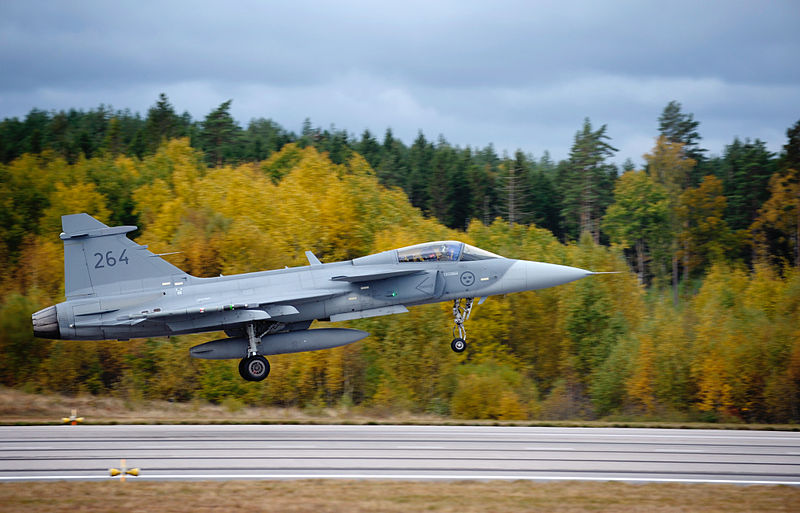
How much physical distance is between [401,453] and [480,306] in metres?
23.9

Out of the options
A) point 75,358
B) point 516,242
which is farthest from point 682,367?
point 75,358

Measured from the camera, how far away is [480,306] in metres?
41.7

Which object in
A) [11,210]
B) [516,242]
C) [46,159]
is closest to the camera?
[11,210]

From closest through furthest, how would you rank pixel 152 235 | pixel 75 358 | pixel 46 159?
1. pixel 75 358
2. pixel 152 235
3. pixel 46 159

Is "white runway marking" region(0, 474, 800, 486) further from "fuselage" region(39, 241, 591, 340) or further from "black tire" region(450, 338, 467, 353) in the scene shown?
"black tire" region(450, 338, 467, 353)

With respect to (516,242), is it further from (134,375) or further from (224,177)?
(134,375)

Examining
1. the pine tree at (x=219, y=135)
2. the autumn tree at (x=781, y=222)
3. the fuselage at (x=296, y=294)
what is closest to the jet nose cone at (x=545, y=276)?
the fuselage at (x=296, y=294)

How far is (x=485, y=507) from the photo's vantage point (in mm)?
13516

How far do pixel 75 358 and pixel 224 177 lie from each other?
76.1 feet

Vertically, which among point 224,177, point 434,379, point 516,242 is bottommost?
point 434,379

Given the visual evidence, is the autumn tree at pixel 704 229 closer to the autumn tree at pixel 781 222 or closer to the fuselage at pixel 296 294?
the autumn tree at pixel 781 222

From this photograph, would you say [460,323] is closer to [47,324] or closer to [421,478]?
[421,478]

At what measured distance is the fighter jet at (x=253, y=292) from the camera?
22656mm

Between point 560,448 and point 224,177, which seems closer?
point 560,448
